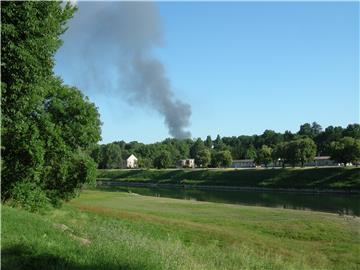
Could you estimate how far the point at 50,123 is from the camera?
28750 mm

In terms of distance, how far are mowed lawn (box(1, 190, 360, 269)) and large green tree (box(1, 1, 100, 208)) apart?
2.75 m

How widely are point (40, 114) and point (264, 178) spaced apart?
94417 millimetres

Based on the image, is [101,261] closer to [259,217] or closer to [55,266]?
[55,266]

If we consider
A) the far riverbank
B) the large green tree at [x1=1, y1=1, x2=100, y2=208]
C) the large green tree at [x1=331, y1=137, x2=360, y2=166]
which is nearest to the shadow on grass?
the large green tree at [x1=1, y1=1, x2=100, y2=208]

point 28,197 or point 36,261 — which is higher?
point 28,197


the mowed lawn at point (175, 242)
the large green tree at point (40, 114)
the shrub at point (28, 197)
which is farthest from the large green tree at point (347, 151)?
the shrub at point (28, 197)

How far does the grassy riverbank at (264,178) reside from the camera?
102000mm

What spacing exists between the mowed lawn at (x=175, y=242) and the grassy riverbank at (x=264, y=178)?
192 feet

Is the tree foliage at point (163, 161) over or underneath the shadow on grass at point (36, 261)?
over

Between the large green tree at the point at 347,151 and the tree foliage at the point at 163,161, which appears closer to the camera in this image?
the large green tree at the point at 347,151

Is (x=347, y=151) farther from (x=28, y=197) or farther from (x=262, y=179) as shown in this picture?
(x=28, y=197)

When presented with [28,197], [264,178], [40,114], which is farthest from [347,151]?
[28,197]

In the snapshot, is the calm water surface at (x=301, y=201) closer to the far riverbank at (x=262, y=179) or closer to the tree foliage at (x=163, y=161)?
the far riverbank at (x=262, y=179)

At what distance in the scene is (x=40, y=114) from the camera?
29359 mm
